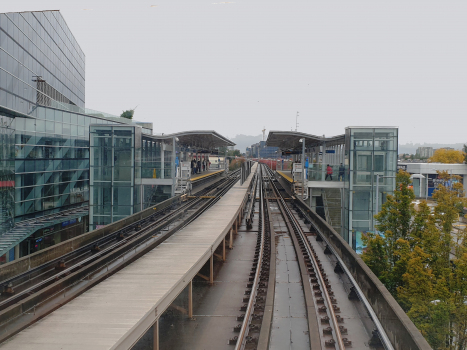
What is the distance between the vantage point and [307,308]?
6.14 metres

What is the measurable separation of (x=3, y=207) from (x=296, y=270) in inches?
511

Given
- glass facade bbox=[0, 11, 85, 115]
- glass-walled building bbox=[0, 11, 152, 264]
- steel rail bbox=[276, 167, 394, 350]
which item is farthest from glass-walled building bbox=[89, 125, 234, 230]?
steel rail bbox=[276, 167, 394, 350]

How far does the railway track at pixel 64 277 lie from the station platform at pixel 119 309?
52 cm

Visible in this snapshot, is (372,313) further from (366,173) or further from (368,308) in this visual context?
(366,173)

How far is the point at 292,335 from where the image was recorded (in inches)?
217

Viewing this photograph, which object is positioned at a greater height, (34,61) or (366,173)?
(34,61)

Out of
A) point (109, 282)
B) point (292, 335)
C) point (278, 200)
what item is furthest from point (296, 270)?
point (278, 200)

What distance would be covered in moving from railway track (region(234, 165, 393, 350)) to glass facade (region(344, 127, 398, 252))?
17.4 feet

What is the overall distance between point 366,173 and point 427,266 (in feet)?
16.9

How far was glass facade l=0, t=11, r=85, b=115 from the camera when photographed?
1750cm

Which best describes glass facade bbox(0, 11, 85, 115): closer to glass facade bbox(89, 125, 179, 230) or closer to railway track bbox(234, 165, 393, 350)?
glass facade bbox(89, 125, 179, 230)

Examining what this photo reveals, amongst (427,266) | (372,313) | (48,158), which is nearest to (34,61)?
(48,158)

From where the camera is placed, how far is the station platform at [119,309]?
3.89m

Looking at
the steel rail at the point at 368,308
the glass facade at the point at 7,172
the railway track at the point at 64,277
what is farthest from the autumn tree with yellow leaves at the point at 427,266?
the glass facade at the point at 7,172
